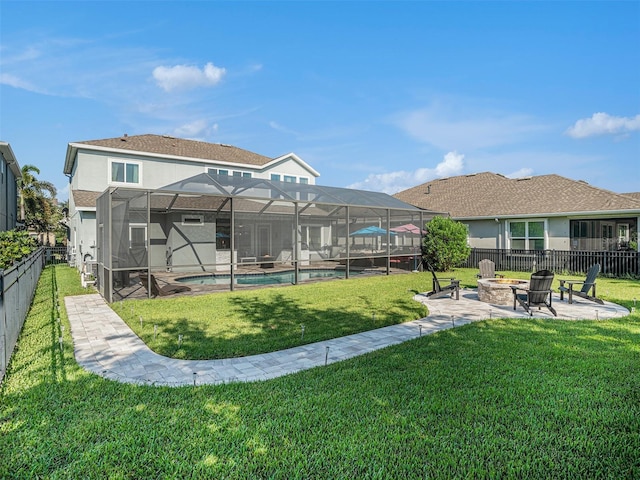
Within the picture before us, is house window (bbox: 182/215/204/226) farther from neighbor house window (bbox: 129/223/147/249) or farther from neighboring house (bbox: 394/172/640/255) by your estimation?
neighboring house (bbox: 394/172/640/255)

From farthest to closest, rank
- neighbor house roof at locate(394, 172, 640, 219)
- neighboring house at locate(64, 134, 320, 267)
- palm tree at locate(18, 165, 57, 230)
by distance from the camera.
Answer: palm tree at locate(18, 165, 57, 230) → neighboring house at locate(64, 134, 320, 267) → neighbor house roof at locate(394, 172, 640, 219)

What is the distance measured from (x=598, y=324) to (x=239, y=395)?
7.20 meters

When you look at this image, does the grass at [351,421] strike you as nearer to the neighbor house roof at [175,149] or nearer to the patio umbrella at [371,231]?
the patio umbrella at [371,231]

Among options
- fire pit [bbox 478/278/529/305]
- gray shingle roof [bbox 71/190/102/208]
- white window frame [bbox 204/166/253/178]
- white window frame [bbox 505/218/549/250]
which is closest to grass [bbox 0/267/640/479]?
fire pit [bbox 478/278/529/305]

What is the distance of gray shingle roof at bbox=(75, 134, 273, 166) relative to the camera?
63.9ft

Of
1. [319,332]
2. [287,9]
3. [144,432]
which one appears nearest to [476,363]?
[319,332]

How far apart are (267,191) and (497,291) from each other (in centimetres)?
872

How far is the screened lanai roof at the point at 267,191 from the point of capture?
484 inches

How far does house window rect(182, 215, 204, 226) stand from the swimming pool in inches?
111

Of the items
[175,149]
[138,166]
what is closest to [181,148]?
[175,149]

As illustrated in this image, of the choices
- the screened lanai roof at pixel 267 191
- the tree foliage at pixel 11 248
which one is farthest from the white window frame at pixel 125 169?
the screened lanai roof at pixel 267 191

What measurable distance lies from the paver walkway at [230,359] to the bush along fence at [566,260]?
24.6 ft

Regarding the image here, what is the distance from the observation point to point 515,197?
1992 centimetres

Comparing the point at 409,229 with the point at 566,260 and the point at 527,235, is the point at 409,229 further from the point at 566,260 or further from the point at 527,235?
the point at 566,260
